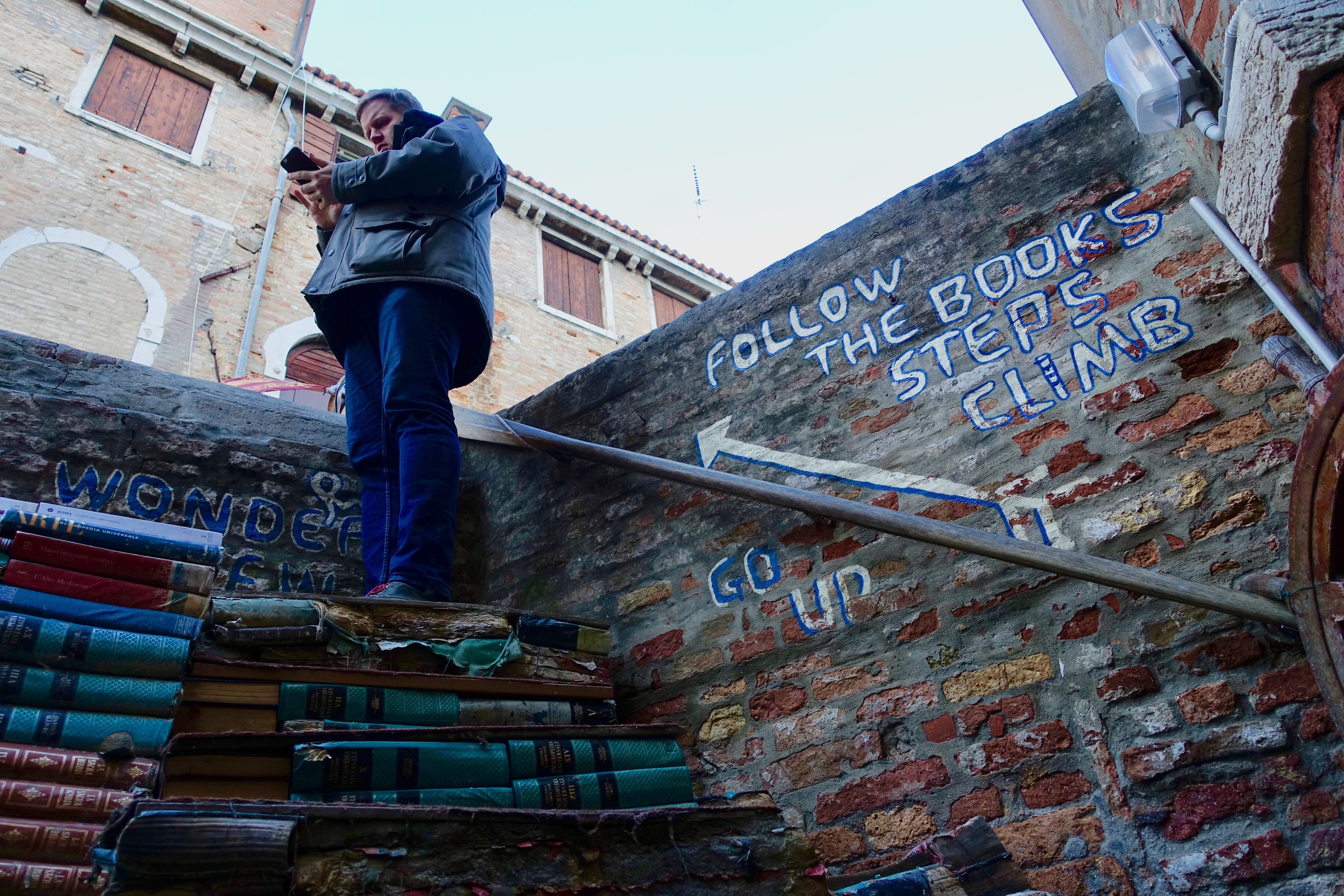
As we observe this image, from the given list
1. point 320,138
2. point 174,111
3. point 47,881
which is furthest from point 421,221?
point 174,111

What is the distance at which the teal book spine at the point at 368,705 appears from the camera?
66.6 inches

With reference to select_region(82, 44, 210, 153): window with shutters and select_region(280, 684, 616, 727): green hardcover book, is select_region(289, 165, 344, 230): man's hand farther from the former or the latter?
select_region(82, 44, 210, 153): window with shutters

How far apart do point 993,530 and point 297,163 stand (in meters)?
2.33

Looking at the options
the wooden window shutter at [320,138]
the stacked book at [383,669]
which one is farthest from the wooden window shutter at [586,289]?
the stacked book at [383,669]

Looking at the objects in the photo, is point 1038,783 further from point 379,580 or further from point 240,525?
point 240,525

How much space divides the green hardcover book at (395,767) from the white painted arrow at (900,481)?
4.35 ft

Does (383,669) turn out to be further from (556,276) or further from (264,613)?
(556,276)

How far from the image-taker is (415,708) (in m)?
1.79

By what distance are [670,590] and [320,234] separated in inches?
68.7

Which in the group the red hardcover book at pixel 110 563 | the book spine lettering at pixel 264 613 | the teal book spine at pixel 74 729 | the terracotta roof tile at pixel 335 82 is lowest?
the teal book spine at pixel 74 729

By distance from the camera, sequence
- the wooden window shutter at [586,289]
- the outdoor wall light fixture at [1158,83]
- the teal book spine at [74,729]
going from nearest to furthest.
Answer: the teal book spine at [74,729] → the outdoor wall light fixture at [1158,83] → the wooden window shutter at [586,289]

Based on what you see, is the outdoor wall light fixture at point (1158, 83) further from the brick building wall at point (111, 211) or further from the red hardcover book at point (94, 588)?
the brick building wall at point (111, 211)

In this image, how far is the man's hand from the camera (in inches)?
105

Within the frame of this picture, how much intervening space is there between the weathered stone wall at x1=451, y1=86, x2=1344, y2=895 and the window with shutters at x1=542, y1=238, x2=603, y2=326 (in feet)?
29.4
